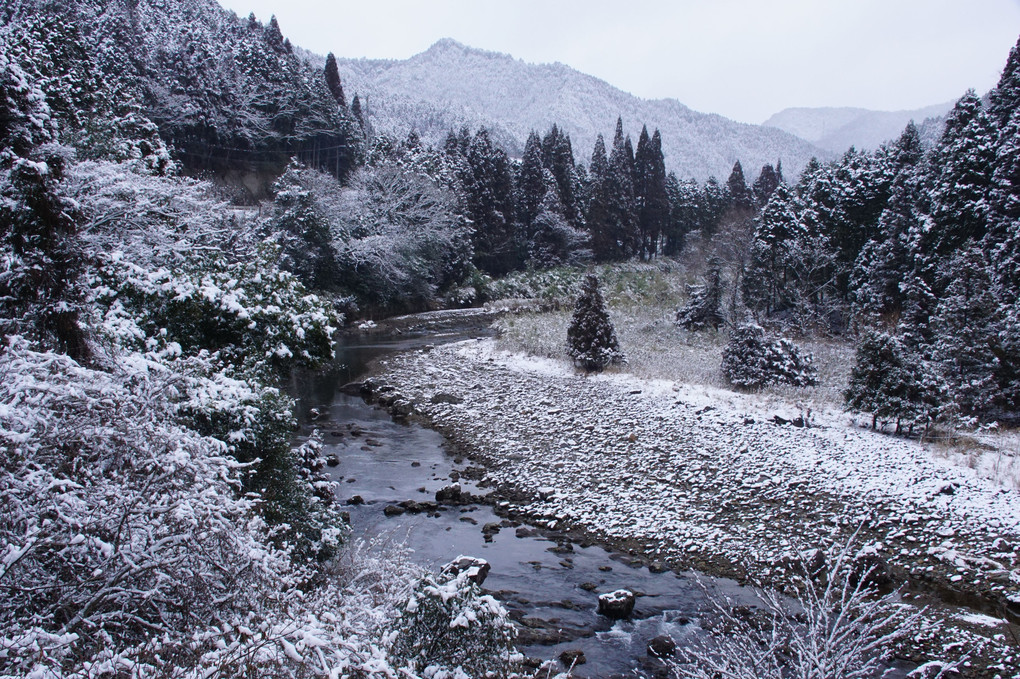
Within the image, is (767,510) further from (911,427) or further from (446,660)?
(446,660)

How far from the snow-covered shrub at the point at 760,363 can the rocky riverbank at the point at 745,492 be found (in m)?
1.89

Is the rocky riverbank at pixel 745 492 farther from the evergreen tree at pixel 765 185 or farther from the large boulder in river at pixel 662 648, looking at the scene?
the evergreen tree at pixel 765 185

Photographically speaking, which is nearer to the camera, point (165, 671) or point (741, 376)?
point (165, 671)

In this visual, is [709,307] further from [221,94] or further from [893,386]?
[221,94]

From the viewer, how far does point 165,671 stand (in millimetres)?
2670

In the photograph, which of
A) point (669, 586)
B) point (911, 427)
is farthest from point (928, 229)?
point (669, 586)

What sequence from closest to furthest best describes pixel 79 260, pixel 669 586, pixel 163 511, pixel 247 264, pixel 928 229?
pixel 163 511 < pixel 79 260 < pixel 669 586 < pixel 247 264 < pixel 928 229

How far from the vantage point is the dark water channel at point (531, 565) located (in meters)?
6.79

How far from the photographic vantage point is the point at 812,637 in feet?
14.1

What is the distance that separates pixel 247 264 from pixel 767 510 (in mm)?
9884

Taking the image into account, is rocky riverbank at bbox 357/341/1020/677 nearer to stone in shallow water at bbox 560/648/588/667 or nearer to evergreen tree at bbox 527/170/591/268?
stone in shallow water at bbox 560/648/588/667

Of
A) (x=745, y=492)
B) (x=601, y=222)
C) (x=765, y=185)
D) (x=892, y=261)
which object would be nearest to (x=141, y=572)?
(x=745, y=492)

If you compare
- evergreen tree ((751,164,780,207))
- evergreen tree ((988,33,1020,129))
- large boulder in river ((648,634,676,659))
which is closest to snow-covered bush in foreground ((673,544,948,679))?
large boulder in river ((648,634,676,659))

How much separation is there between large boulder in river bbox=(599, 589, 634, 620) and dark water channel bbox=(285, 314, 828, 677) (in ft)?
0.30
